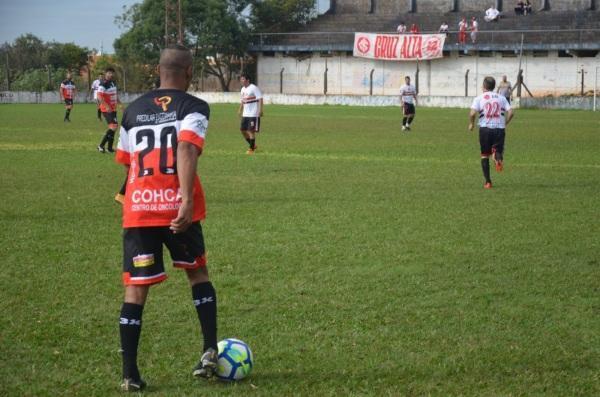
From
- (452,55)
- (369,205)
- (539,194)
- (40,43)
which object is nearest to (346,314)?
(369,205)

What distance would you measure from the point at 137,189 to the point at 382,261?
4.09 metres

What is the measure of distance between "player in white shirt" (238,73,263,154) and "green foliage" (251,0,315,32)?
53264mm

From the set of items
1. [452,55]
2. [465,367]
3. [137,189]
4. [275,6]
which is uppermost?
[275,6]

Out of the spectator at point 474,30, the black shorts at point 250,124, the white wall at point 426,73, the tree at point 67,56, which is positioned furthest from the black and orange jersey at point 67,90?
the tree at point 67,56

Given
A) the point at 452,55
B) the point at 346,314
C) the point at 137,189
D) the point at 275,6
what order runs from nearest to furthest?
the point at 137,189 → the point at 346,314 → the point at 452,55 → the point at 275,6

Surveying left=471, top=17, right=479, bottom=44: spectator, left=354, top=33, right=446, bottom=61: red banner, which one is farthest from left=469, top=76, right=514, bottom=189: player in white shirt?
left=354, top=33, right=446, bottom=61: red banner

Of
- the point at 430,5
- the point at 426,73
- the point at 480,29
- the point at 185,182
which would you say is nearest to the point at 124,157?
the point at 185,182

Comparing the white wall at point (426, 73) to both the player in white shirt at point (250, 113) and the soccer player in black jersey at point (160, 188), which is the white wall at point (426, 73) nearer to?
the player in white shirt at point (250, 113)

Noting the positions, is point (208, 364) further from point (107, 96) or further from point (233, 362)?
point (107, 96)

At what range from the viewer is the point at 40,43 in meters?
82.1

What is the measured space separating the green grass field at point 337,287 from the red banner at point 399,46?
4658 centimetres

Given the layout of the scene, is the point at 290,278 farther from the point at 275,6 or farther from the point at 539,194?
the point at 275,6

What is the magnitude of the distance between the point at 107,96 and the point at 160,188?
18.8 metres

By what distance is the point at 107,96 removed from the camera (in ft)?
76.7
